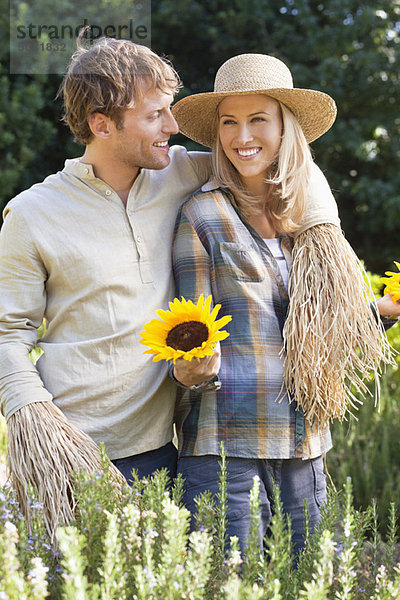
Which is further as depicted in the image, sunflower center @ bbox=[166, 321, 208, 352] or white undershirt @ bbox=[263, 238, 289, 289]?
white undershirt @ bbox=[263, 238, 289, 289]

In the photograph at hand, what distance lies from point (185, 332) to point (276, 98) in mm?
957

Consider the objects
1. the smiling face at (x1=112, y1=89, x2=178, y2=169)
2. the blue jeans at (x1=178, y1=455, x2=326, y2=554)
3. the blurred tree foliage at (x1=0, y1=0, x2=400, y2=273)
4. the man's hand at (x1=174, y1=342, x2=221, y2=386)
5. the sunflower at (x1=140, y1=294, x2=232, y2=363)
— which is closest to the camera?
the sunflower at (x1=140, y1=294, x2=232, y2=363)

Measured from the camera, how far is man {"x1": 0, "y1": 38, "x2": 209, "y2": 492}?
2074 millimetres

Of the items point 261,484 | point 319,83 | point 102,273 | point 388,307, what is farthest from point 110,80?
point 319,83

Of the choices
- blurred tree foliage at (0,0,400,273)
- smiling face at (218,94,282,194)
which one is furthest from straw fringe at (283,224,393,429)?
blurred tree foliage at (0,0,400,273)

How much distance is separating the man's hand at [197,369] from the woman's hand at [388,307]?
2.13 feet

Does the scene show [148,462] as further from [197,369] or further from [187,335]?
[187,335]

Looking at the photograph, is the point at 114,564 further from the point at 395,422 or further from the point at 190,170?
the point at 395,422

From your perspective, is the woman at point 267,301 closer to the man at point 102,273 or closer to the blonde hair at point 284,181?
the blonde hair at point 284,181

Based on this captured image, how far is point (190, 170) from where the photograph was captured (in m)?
2.40

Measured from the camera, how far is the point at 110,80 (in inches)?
84.2

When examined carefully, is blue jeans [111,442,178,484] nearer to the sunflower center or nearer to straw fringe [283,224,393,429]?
straw fringe [283,224,393,429]

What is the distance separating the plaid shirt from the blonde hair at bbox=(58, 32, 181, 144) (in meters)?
→ 0.40

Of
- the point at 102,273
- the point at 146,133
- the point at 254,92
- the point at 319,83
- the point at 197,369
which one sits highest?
the point at 319,83
